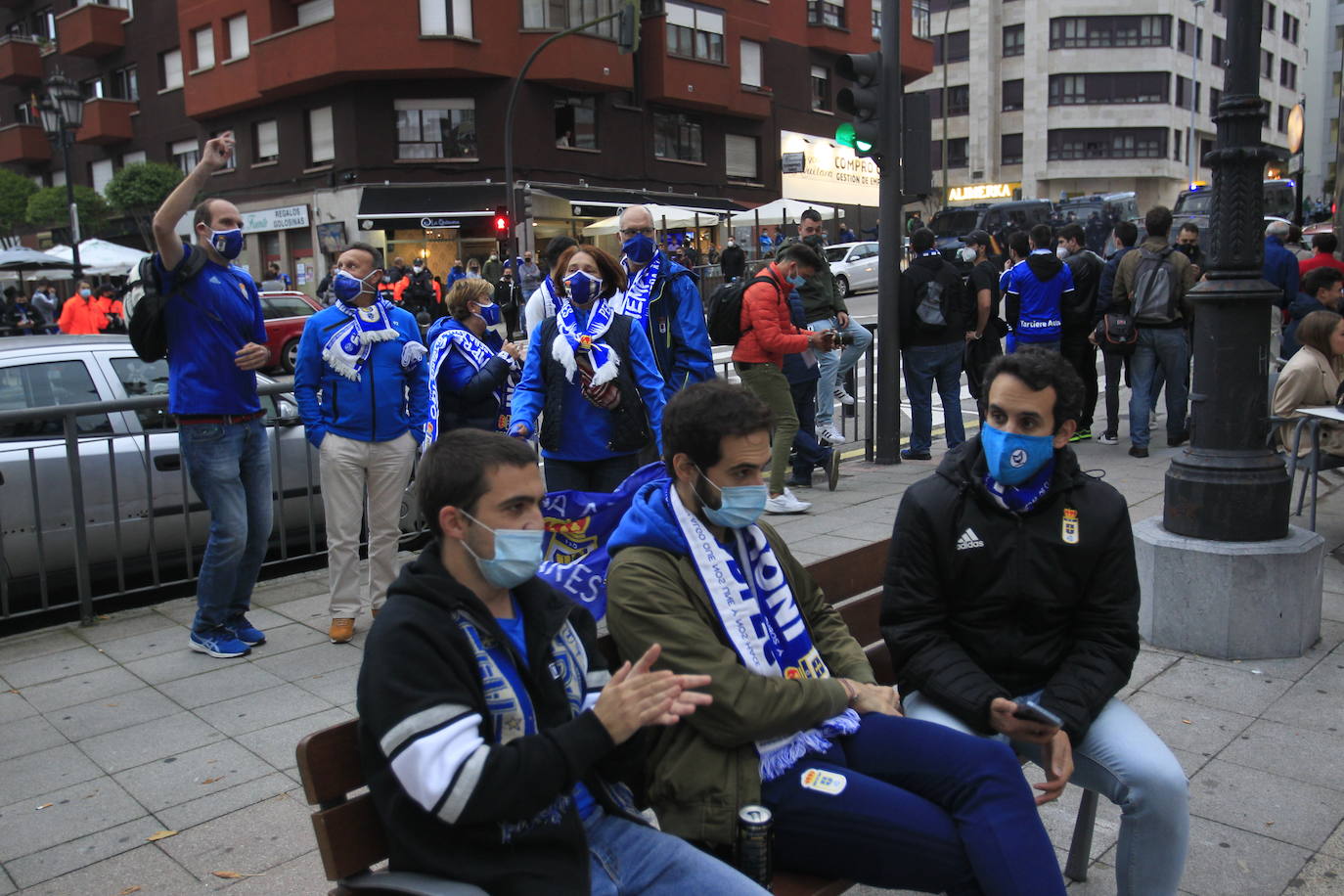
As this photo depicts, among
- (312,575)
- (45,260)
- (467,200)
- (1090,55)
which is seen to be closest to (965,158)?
(1090,55)

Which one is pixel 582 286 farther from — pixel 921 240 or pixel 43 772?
pixel 921 240

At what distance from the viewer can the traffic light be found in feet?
31.3

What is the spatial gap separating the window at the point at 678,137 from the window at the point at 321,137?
34.3 ft

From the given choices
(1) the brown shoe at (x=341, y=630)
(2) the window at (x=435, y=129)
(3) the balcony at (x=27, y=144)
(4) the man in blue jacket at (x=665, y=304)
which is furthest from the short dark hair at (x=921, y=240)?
(3) the balcony at (x=27, y=144)

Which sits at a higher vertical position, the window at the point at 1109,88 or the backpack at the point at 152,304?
the window at the point at 1109,88

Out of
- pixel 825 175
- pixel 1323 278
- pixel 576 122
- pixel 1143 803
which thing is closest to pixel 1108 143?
pixel 825 175

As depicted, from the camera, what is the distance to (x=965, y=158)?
6556 cm

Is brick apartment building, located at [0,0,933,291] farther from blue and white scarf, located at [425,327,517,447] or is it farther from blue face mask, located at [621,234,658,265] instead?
blue face mask, located at [621,234,658,265]

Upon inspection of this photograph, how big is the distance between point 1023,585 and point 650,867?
1.28 metres

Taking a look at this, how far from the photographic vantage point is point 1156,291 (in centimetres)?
947

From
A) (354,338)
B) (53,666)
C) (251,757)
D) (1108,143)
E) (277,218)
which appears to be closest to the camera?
(251,757)

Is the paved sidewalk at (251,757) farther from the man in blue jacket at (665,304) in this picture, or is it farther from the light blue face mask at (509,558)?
the man in blue jacket at (665,304)

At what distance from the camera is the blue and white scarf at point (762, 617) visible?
2676 mm

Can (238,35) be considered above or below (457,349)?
above
